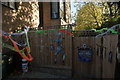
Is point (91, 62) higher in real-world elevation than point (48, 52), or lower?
lower

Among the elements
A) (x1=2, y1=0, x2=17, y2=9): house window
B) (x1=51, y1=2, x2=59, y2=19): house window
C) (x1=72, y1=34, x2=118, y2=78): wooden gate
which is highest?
(x1=51, y1=2, x2=59, y2=19): house window

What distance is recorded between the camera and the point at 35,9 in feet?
24.2

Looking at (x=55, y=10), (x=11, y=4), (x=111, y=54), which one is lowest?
(x=111, y=54)

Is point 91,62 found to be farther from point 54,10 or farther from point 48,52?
point 54,10

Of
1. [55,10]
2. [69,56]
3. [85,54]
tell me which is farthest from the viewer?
[55,10]

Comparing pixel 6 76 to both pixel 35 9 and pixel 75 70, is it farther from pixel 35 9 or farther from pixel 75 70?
pixel 35 9

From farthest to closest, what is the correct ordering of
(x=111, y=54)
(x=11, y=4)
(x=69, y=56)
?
(x=11, y=4)
(x=69, y=56)
(x=111, y=54)

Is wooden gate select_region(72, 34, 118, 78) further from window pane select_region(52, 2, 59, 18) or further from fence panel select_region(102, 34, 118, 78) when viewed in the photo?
window pane select_region(52, 2, 59, 18)

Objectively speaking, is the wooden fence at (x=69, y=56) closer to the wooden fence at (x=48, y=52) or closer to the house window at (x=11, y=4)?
A: the wooden fence at (x=48, y=52)

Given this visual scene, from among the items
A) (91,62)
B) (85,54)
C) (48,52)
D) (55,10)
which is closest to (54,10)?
(55,10)

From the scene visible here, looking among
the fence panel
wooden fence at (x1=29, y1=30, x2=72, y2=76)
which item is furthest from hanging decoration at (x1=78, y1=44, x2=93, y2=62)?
the fence panel

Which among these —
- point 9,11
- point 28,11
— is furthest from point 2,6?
point 28,11

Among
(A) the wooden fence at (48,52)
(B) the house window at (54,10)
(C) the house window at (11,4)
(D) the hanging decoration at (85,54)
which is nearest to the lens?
(D) the hanging decoration at (85,54)

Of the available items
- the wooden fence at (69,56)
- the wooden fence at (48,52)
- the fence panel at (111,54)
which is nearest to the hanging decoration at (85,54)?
the wooden fence at (69,56)
